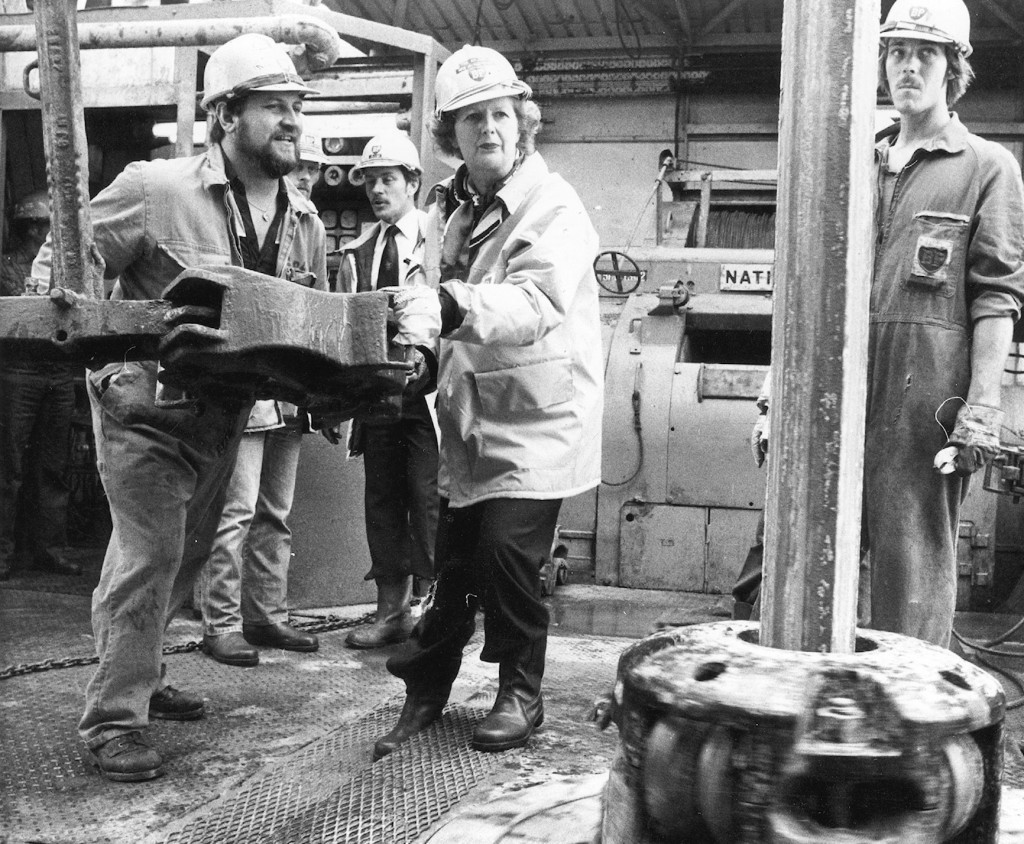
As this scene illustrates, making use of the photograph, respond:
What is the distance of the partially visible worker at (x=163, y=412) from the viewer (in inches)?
100

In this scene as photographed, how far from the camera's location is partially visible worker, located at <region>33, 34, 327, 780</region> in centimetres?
255

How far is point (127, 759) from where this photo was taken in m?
2.49

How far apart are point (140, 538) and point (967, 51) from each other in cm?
215

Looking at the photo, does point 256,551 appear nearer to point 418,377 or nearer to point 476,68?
point 418,377

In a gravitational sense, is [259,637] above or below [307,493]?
below

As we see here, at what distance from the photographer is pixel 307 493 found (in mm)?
4441

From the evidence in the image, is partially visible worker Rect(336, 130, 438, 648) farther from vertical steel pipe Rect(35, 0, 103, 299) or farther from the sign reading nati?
the sign reading nati

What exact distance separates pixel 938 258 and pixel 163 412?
172cm

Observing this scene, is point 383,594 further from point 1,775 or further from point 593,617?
point 1,775

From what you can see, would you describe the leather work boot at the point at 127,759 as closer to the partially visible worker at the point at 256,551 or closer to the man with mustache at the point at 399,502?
the partially visible worker at the point at 256,551

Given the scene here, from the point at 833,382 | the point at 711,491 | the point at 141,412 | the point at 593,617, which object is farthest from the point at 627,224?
the point at 833,382

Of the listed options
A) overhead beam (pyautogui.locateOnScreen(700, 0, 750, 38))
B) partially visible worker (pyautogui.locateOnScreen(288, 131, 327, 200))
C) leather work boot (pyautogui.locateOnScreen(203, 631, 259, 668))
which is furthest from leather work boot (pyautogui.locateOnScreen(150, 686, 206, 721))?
overhead beam (pyautogui.locateOnScreen(700, 0, 750, 38))

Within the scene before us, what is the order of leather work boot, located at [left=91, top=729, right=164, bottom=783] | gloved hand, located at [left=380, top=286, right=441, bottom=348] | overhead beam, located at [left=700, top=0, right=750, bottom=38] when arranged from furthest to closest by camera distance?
overhead beam, located at [left=700, top=0, right=750, bottom=38] < leather work boot, located at [left=91, top=729, right=164, bottom=783] < gloved hand, located at [left=380, top=286, right=441, bottom=348]

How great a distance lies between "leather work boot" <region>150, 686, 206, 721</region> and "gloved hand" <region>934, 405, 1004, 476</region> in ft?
6.19
